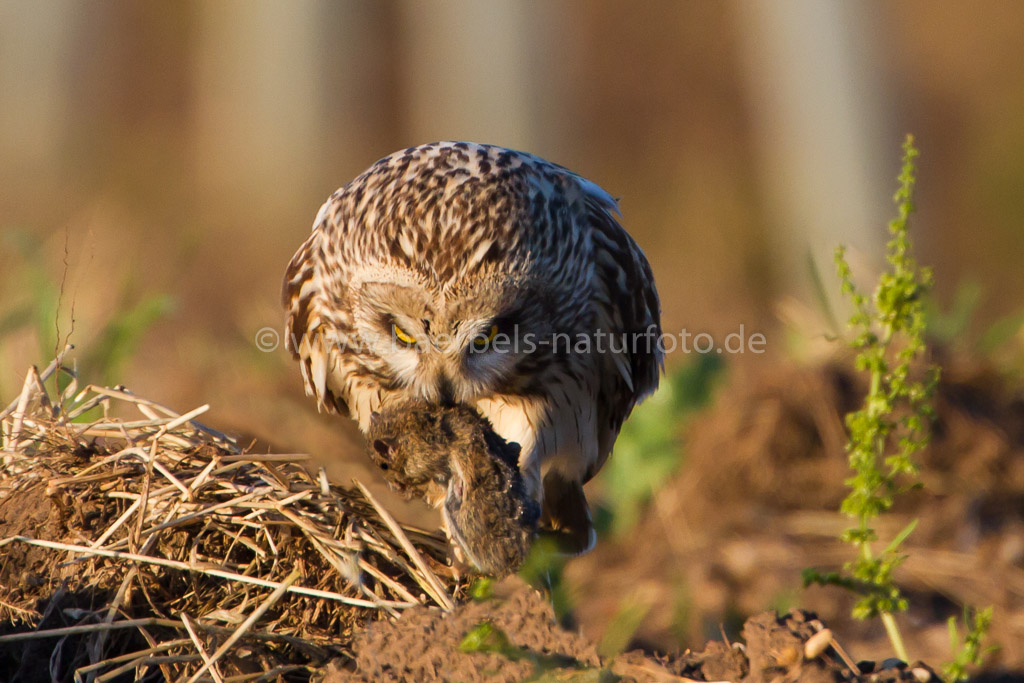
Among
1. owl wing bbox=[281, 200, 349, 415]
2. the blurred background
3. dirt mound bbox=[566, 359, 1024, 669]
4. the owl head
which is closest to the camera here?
the owl head

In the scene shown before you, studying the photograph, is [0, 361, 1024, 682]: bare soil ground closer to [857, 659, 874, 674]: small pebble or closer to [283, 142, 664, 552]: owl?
[857, 659, 874, 674]: small pebble

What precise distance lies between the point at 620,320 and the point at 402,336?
39.8 inches

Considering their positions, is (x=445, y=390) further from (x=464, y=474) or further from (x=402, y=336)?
(x=464, y=474)

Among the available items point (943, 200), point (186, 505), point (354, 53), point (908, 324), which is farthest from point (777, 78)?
point (186, 505)

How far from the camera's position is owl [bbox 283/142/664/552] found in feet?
11.0

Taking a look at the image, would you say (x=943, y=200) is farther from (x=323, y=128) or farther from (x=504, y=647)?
(x=504, y=647)

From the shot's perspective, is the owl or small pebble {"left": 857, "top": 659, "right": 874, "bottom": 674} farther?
the owl

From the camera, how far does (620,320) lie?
13.3 feet

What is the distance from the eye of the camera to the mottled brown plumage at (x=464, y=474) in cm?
276

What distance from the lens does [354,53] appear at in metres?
13.8

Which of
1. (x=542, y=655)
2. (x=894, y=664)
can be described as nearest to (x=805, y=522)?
(x=894, y=664)

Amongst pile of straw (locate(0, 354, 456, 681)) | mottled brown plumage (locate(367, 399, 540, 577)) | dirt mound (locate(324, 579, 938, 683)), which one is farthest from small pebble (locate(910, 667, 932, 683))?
pile of straw (locate(0, 354, 456, 681))

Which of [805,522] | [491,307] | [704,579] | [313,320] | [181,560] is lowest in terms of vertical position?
[704,579]

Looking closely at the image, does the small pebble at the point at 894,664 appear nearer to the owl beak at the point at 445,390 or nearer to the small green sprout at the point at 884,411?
the small green sprout at the point at 884,411
